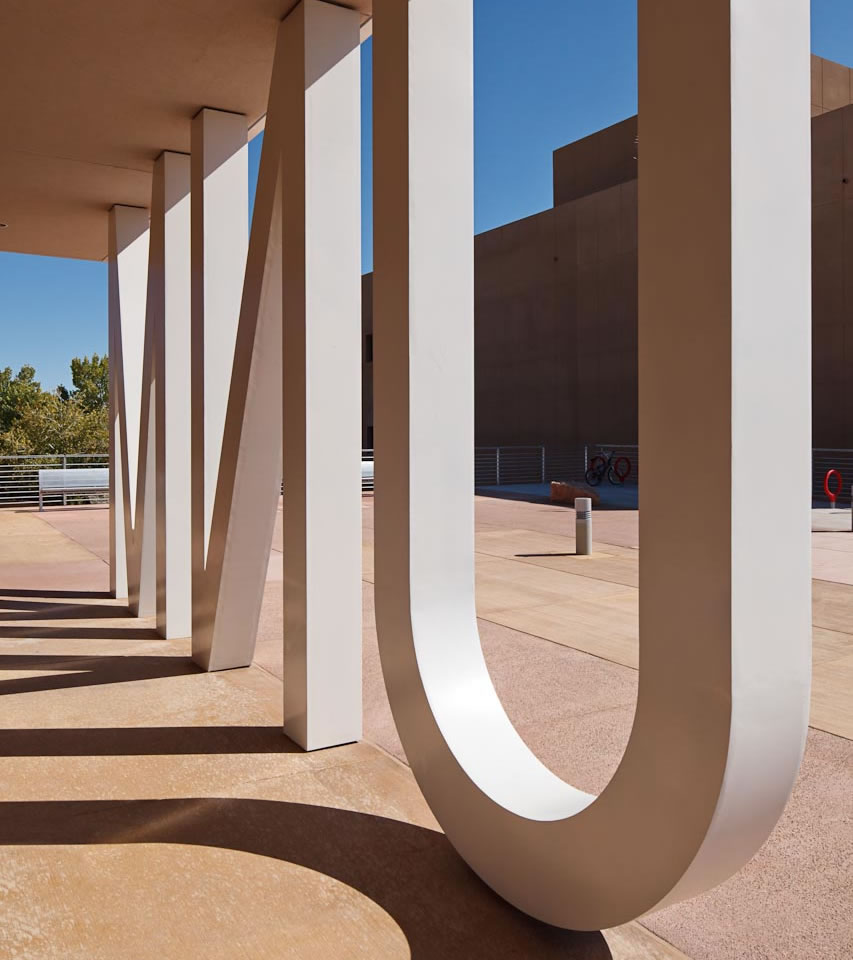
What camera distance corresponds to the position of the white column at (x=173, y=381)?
7789mm

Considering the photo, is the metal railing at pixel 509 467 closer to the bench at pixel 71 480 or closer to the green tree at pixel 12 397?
the bench at pixel 71 480

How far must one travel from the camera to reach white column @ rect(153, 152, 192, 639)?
7.79 metres

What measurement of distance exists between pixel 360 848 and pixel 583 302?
28.5 metres

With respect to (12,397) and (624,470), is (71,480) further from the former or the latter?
(12,397)

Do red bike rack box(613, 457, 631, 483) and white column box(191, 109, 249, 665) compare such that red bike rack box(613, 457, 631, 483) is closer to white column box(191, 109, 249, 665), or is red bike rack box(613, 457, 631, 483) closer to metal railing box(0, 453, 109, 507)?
metal railing box(0, 453, 109, 507)

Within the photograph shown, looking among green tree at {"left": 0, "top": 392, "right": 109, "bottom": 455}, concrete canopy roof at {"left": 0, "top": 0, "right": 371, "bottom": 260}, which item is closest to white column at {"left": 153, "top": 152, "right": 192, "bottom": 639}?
concrete canopy roof at {"left": 0, "top": 0, "right": 371, "bottom": 260}

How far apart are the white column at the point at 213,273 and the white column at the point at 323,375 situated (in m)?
1.89

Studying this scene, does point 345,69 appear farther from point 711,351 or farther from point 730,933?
point 730,933

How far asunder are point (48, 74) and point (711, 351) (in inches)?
229

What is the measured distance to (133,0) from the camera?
16.9 feet

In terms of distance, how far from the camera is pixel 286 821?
3.94 m

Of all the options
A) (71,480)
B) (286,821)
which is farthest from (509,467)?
(286,821)

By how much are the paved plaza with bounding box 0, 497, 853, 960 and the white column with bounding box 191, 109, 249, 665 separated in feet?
4.83

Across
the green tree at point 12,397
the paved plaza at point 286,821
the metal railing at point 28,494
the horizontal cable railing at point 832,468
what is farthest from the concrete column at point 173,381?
the green tree at point 12,397
